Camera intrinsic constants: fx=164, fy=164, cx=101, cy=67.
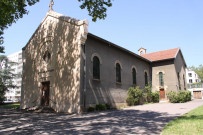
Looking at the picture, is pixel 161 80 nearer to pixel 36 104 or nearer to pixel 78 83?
pixel 78 83

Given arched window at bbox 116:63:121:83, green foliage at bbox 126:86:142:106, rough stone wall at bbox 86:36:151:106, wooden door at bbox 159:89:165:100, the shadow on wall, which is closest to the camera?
the shadow on wall

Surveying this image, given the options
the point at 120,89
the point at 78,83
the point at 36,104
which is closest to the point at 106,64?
the point at 120,89

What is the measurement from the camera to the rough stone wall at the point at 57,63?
1373 cm

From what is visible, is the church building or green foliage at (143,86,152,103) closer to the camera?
the church building

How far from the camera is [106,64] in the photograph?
16.8 metres

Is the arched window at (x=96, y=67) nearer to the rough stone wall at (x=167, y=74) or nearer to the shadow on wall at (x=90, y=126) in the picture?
the shadow on wall at (x=90, y=126)

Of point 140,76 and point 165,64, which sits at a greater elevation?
point 165,64

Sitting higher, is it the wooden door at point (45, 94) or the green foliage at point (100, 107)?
the wooden door at point (45, 94)

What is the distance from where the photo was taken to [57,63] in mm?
15328

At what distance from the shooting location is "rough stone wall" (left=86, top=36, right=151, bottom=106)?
47.8 ft

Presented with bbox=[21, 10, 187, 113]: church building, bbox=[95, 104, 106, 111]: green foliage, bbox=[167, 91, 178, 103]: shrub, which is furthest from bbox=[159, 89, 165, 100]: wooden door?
bbox=[95, 104, 106, 111]: green foliage

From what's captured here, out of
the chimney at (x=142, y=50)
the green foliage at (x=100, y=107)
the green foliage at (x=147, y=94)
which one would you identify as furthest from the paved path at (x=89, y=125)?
the chimney at (x=142, y=50)

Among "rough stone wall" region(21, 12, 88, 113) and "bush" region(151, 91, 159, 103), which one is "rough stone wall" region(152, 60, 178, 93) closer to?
"bush" region(151, 91, 159, 103)

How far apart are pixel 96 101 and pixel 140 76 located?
10.1 metres
